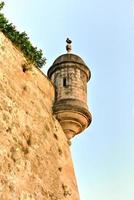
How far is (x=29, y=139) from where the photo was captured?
1227 cm

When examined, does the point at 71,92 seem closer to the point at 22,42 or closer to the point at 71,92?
the point at 71,92

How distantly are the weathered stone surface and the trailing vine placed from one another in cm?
77

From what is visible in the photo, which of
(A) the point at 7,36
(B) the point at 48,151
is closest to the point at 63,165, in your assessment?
(B) the point at 48,151

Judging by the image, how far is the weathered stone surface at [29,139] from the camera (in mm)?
10695

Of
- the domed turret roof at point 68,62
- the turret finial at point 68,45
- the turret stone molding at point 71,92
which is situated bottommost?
the turret stone molding at point 71,92

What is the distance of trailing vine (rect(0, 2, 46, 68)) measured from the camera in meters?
14.2

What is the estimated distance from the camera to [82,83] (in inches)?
640

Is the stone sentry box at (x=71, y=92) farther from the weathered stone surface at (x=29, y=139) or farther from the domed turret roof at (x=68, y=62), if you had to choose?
the weathered stone surface at (x=29, y=139)

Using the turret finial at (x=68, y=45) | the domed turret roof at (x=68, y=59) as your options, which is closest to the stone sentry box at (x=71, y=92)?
the domed turret roof at (x=68, y=59)

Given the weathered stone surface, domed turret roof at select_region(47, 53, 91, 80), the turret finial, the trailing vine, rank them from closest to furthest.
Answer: the weathered stone surface
the trailing vine
domed turret roof at select_region(47, 53, 91, 80)
the turret finial

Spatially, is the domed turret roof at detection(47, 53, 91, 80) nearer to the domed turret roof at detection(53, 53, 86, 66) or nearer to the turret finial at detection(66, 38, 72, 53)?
the domed turret roof at detection(53, 53, 86, 66)

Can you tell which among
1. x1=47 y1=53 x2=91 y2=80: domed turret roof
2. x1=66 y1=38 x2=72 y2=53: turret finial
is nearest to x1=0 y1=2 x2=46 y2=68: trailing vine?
x1=47 y1=53 x2=91 y2=80: domed turret roof

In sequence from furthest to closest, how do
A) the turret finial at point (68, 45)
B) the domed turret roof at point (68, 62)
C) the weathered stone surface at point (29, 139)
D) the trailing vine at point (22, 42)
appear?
A: the turret finial at point (68, 45) → the domed turret roof at point (68, 62) → the trailing vine at point (22, 42) → the weathered stone surface at point (29, 139)

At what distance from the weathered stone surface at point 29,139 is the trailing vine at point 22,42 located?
0.77 meters
